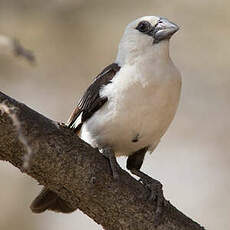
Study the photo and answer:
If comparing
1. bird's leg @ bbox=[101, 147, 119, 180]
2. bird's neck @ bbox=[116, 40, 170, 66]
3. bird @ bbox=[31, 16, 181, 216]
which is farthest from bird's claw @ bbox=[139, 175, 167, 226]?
bird's neck @ bbox=[116, 40, 170, 66]

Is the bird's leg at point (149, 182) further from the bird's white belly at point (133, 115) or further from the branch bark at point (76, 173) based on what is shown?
the bird's white belly at point (133, 115)

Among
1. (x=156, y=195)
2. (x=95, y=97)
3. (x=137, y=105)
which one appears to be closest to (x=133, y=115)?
(x=137, y=105)

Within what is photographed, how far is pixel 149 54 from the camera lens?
388 centimetres

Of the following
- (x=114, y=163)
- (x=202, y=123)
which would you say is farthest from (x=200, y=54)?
(x=114, y=163)

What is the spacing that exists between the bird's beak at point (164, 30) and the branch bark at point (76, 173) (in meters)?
0.82

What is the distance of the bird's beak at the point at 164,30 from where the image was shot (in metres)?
3.90

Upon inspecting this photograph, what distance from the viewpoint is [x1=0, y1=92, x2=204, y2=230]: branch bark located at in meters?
3.21

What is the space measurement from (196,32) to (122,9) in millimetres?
707

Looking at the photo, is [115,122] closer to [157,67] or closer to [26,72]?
[157,67]

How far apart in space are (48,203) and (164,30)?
3.81ft

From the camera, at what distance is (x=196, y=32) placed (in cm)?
639

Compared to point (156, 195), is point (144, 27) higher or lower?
higher

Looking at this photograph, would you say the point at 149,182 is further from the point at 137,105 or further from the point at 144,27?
the point at 144,27

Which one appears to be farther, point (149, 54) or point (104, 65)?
point (104, 65)
